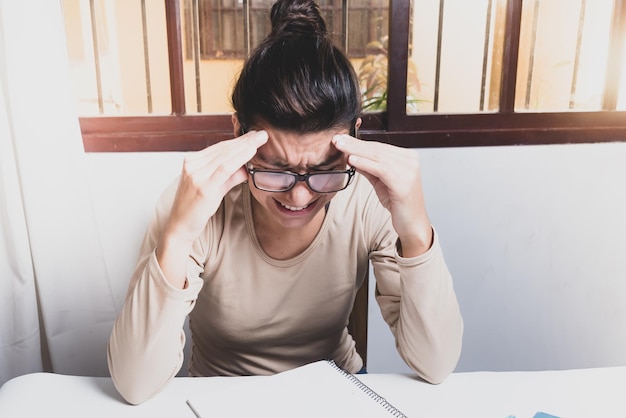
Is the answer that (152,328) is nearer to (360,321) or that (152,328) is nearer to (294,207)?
(294,207)

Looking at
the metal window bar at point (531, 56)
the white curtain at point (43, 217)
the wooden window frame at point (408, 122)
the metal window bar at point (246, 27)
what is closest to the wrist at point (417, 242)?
the wooden window frame at point (408, 122)

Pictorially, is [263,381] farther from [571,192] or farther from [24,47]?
[571,192]

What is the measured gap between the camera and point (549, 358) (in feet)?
6.27

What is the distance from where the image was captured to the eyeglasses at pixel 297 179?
3.12 ft

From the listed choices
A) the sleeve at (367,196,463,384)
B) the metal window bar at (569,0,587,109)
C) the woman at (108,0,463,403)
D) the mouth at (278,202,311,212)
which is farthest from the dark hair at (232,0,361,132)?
the metal window bar at (569,0,587,109)

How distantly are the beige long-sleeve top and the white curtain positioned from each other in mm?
404

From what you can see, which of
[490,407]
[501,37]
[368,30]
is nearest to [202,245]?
[490,407]

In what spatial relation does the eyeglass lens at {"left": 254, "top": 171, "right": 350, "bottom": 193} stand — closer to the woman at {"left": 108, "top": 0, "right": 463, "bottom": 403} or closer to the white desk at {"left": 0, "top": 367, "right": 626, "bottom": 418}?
the woman at {"left": 108, "top": 0, "right": 463, "bottom": 403}

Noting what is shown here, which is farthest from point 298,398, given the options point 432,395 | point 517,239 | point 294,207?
point 517,239

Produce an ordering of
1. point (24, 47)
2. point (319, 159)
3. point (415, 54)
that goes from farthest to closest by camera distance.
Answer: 1. point (415, 54)
2. point (24, 47)
3. point (319, 159)

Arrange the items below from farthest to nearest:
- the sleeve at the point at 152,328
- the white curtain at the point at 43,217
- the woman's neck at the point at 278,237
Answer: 1. the white curtain at the point at 43,217
2. the woman's neck at the point at 278,237
3. the sleeve at the point at 152,328

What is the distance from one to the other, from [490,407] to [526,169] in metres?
1.08

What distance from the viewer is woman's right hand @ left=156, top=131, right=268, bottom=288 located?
0.91 m

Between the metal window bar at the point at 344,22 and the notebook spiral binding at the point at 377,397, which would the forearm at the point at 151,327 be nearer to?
the notebook spiral binding at the point at 377,397
